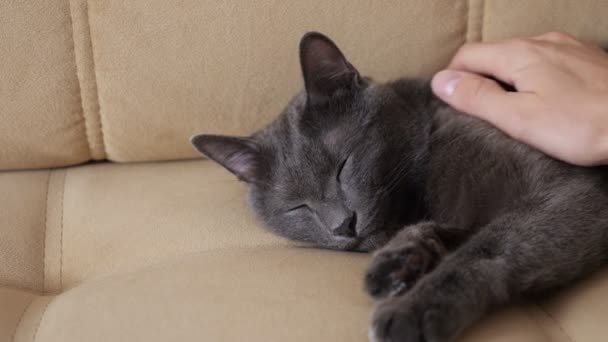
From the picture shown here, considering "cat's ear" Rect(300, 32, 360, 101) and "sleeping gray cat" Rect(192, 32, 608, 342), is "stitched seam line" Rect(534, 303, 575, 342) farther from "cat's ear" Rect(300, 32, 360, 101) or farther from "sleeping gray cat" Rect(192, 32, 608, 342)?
"cat's ear" Rect(300, 32, 360, 101)

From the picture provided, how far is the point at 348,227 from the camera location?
4.27 feet

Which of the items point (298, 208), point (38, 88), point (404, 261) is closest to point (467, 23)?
point (298, 208)

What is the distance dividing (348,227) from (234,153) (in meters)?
0.31

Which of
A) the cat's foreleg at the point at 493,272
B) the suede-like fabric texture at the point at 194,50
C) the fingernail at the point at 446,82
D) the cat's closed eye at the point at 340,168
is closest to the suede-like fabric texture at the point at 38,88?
the suede-like fabric texture at the point at 194,50

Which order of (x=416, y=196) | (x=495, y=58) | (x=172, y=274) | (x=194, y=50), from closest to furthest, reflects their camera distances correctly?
(x=172, y=274) < (x=416, y=196) < (x=495, y=58) < (x=194, y=50)

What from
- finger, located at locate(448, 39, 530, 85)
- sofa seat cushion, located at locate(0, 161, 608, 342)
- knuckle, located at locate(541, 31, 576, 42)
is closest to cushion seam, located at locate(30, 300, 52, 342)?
sofa seat cushion, located at locate(0, 161, 608, 342)

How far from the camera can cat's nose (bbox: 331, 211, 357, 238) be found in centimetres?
130

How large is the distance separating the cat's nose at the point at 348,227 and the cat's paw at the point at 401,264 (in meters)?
0.14

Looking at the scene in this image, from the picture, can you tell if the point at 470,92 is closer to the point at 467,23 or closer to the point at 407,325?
the point at 467,23

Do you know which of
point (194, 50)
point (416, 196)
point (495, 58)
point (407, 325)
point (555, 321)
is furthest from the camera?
point (194, 50)

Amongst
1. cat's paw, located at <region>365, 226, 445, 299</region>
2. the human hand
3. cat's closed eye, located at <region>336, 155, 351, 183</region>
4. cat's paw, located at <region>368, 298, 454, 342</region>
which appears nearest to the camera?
cat's paw, located at <region>368, 298, 454, 342</region>

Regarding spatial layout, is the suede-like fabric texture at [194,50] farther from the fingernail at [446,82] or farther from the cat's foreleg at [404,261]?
the cat's foreleg at [404,261]

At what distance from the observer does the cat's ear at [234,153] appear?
55.4 inches

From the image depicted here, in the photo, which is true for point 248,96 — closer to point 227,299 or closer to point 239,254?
point 239,254
